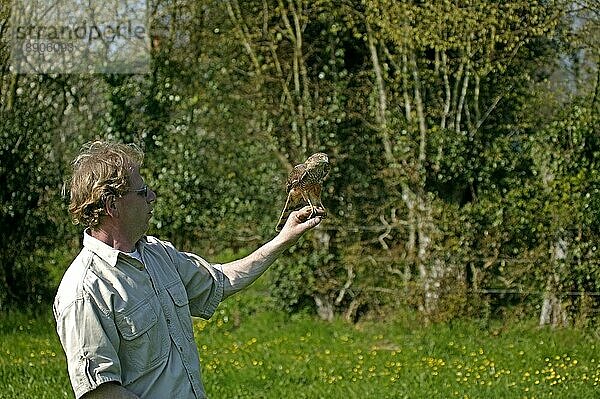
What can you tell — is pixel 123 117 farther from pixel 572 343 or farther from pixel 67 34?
pixel 572 343

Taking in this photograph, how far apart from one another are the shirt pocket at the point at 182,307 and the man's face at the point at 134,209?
0.24 m

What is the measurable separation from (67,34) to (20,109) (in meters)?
0.94

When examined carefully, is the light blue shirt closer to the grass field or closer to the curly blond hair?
the curly blond hair

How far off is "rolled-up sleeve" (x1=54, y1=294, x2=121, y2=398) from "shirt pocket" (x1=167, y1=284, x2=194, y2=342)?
0.35 meters

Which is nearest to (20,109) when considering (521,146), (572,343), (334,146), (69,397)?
(334,146)

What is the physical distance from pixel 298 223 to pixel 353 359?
419cm

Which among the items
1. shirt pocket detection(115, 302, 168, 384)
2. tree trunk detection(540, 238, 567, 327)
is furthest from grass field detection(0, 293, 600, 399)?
shirt pocket detection(115, 302, 168, 384)

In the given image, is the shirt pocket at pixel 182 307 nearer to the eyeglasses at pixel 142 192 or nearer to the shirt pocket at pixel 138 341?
the shirt pocket at pixel 138 341

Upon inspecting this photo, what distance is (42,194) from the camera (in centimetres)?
998

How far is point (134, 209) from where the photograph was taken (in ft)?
10.0
